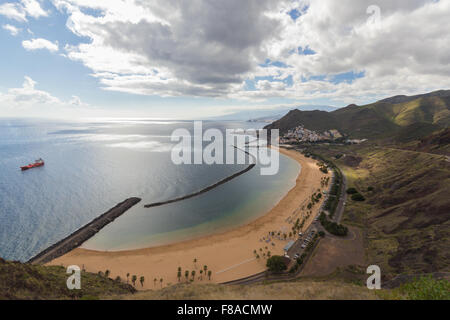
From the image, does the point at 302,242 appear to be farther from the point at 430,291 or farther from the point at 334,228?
the point at 430,291

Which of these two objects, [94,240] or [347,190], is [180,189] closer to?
[94,240]

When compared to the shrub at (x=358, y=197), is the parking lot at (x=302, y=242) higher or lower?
lower

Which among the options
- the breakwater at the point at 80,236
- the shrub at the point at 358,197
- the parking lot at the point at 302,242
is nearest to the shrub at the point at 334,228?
the parking lot at the point at 302,242

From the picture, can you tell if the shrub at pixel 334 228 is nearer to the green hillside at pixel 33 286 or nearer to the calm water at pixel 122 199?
the calm water at pixel 122 199

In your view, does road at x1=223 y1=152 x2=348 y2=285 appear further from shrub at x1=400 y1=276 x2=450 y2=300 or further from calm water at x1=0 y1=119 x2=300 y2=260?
shrub at x1=400 y1=276 x2=450 y2=300

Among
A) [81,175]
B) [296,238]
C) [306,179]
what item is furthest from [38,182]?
[306,179]
